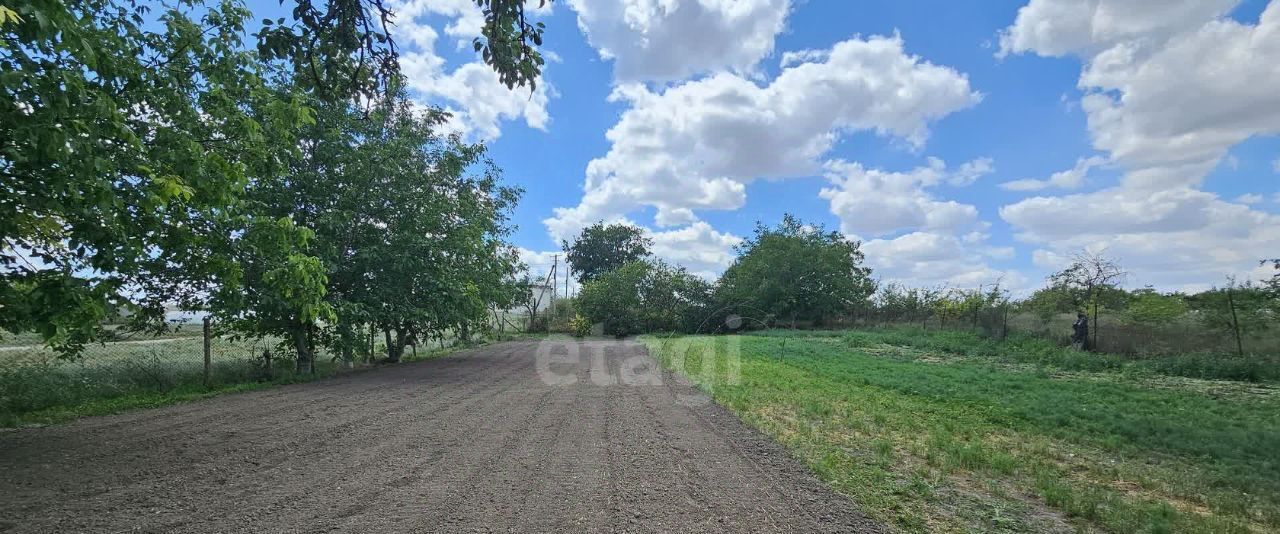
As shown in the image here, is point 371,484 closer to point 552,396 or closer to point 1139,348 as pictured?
point 552,396

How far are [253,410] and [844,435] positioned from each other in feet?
24.2

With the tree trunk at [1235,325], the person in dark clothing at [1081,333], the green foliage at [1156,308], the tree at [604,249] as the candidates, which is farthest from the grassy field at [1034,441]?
the tree at [604,249]

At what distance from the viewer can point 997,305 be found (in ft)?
70.5

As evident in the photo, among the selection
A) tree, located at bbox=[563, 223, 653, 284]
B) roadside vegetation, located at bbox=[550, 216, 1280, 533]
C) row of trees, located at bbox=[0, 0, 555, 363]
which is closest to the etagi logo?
roadside vegetation, located at bbox=[550, 216, 1280, 533]

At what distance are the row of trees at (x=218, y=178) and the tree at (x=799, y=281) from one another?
24.2 metres

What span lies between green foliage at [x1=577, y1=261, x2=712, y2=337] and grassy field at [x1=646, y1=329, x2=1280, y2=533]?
22.2 meters

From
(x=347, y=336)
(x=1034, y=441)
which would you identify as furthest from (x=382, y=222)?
(x=1034, y=441)

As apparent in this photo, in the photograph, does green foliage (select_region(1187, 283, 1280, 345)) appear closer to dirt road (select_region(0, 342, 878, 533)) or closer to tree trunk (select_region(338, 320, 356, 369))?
dirt road (select_region(0, 342, 878, 533))

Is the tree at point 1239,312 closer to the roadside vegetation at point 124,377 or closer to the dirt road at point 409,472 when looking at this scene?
the dirt road at point 409,472

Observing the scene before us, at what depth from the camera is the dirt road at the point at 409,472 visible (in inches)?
142

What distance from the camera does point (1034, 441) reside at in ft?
20.1

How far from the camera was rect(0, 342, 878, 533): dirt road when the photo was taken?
11.8 ft

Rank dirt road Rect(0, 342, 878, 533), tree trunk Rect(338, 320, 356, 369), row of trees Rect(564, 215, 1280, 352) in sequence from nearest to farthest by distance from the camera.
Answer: dirt road Rect(0, 342, 878, 533) → tree trunk Rect(338, 320, 356, 369) → row of trees Rect(564, 215, 1280, 352)

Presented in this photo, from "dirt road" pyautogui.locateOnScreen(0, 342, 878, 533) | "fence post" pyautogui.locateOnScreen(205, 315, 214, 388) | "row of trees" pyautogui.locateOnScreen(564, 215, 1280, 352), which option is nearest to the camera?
"dirt road" pyautogui.locateOnScreen(0, 342, 878, 533)
